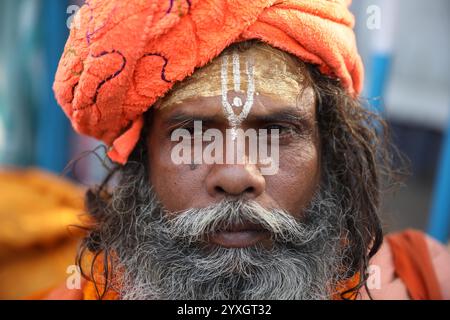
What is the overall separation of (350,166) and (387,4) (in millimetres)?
1592

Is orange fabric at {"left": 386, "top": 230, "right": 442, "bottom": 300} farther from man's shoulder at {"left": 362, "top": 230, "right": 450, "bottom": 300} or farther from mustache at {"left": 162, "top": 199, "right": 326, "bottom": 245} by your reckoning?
mustache at {"left": 162, "top": 199, "right": 326, "bottom": 245}

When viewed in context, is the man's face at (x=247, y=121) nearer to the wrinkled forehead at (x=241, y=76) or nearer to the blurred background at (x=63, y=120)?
the wrinkled forehead at (x=241, y=76)

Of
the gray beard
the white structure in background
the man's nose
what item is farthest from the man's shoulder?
the white structure in background

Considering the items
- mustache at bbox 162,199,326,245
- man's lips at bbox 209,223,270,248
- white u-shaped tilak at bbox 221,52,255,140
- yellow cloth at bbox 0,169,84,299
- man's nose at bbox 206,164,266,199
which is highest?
white u-shaped tilak at bbox 221,52,255,140

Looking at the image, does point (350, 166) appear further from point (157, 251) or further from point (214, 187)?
point (157, 251)

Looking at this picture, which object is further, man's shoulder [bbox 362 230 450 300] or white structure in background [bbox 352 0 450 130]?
white structure in background [bbox 352 0 450 130]

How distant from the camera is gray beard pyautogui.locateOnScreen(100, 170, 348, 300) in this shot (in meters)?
1.74

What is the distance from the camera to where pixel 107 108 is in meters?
1.82

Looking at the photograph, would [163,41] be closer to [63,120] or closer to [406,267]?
[406,267]

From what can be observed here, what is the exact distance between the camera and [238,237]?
1.74 m

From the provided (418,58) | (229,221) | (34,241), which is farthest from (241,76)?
(418,58)

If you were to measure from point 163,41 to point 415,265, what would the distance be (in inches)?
50.4
